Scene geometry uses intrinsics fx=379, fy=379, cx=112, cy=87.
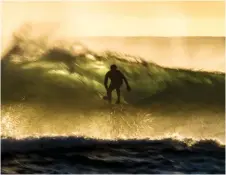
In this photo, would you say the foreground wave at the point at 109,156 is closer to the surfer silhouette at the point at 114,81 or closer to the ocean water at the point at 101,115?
the ocean water at the point at 101,115

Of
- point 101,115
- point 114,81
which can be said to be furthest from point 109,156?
point 114,81

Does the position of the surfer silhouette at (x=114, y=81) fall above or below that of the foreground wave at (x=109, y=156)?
above

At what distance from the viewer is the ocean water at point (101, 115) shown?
169 cm

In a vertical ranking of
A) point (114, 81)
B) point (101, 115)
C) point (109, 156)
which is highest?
point (114, 81)

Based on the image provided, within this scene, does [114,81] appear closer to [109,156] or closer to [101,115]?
[101,115]

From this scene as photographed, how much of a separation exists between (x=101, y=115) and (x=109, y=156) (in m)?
0.19

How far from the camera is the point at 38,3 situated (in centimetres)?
176

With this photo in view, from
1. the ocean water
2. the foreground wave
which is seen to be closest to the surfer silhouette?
the ocean water

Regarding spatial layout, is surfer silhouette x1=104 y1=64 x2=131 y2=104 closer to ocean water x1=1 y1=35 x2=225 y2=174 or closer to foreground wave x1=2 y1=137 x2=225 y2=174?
ocean water x1=1 y1=35 x2=225 y2=174

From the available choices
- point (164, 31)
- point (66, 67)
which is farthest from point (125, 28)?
point (66, 67)

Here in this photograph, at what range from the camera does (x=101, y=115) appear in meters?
1.74

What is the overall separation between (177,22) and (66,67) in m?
0.56

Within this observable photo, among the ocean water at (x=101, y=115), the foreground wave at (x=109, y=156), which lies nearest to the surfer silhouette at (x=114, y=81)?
the ocean water at (x=101, y=115)

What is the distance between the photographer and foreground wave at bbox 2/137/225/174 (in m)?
1.67
